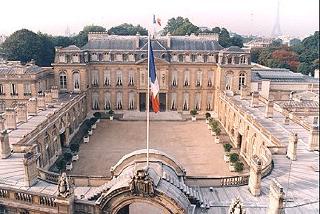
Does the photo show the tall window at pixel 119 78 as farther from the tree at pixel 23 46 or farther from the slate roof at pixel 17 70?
the tree at pixel 23 46

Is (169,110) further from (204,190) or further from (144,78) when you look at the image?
(204,190)

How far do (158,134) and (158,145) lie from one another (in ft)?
18.7

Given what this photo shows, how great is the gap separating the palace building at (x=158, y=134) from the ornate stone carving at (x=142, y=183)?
7cm

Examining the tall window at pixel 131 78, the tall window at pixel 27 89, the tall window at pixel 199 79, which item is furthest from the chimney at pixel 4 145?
the tall window at pixel 199 79

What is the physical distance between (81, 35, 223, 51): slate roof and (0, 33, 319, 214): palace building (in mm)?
203

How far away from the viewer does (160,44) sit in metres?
64.7

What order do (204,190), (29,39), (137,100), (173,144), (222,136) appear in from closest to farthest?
(204,190)
(173,144)
(222,136)
(137,100)
(29,39)

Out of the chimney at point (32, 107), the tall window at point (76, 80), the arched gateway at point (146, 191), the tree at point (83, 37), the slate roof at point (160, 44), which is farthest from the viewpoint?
the tree at point (83, 37)

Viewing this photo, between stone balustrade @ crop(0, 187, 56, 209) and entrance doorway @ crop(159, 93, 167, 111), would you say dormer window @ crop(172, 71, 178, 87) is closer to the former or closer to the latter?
entrance doorway @ crop(159, 93, 167, 111)

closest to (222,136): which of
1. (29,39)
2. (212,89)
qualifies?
(212,89)

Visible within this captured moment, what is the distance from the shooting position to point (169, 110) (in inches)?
2603

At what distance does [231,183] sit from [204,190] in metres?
2.25

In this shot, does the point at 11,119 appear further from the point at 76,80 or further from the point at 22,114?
the point at 76,80

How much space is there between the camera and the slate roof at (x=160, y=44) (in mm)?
65375
